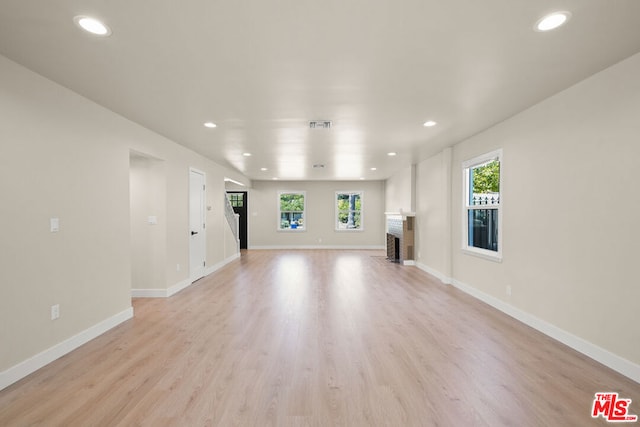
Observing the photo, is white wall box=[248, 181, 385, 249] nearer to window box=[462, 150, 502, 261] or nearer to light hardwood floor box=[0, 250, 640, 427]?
window box=[462, 150, 502, 261]

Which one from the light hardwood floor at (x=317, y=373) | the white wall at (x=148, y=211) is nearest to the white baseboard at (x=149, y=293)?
the white wall at (x=148, y=211)

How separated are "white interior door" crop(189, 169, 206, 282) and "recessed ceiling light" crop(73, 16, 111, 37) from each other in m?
3.83

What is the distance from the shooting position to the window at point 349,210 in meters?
11.0

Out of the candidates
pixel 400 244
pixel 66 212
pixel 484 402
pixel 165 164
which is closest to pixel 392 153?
pixel 400 244

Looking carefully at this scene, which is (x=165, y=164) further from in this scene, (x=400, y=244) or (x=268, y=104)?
(x=400, y=244)

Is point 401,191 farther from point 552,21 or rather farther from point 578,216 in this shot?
point 552,21

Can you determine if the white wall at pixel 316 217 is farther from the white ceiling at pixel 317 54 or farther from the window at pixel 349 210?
the white ceiling at pixel 317 54

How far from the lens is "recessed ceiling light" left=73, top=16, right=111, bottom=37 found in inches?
73.6

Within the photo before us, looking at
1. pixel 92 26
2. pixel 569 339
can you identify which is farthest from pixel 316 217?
pixel 92 26

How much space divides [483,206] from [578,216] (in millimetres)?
1770

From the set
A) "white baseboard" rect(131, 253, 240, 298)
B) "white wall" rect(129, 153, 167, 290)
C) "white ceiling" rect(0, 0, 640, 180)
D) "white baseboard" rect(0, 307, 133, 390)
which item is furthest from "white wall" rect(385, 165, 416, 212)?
"white baseboard" rect(0, 307, 133, 390)

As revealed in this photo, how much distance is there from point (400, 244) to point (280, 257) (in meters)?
3.46

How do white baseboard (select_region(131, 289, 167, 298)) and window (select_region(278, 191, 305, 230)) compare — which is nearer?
white baseboard (select_region(131, 289, 167, 298))

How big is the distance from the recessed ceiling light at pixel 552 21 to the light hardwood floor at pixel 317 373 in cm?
249
